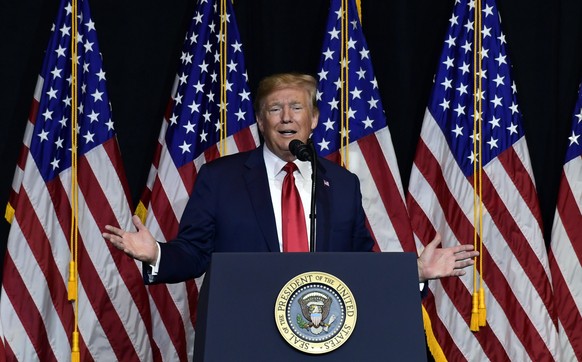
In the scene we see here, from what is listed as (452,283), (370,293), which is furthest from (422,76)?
(370,293)

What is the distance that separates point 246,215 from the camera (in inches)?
139

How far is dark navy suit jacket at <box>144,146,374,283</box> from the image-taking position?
3498mm

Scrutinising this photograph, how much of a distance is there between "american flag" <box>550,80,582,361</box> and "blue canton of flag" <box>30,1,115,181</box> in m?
2.49

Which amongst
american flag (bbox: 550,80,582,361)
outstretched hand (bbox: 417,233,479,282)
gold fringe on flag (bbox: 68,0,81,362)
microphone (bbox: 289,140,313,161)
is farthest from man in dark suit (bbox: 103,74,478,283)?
american flag (bbox: 550,80,582,361)

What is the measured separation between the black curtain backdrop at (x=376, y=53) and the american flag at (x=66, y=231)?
14.7 inches

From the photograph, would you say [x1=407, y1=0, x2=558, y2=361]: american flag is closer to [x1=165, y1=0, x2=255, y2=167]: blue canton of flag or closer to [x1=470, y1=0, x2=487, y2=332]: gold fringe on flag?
[x1=470, y1=0, x2=487, y2=332]: gold fringe on flag

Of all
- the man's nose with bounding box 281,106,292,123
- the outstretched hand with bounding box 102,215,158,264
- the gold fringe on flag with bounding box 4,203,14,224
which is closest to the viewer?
the outstretched hand with bounding box 102,215,158,264

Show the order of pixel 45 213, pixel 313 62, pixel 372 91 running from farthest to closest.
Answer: pixel 313 62 < pixel 372 91 < pixel 45 213

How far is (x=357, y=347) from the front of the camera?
266 centimetres

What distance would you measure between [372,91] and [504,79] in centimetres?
73

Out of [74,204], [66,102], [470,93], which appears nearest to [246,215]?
[74,204]

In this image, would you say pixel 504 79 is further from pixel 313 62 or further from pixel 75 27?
pixel 75 27

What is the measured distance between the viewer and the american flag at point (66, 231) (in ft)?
16.6

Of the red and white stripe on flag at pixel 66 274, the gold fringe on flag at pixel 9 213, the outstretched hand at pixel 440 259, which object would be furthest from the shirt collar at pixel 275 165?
the gold fringe on flag at pixel 9 213
